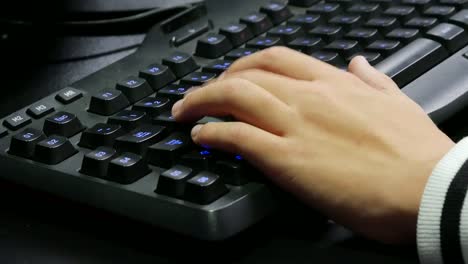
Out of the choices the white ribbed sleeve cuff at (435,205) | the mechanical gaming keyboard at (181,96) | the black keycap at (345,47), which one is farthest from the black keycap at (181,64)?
the white ribbed sleeve cuff at (435,205)

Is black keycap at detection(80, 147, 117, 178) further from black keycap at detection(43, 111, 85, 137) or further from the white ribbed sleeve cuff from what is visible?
the white ribbed sleeve cuff

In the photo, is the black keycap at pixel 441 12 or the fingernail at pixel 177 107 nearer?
the fingernail at pixel 177 107

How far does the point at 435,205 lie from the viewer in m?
0.48

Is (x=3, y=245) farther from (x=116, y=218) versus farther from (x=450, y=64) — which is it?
(x=450, y=64)

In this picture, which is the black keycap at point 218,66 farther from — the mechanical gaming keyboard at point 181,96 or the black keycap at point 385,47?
the black keycap at point 385,47

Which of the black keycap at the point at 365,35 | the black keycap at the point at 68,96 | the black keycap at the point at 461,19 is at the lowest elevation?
the black keycap at the point at 68,96

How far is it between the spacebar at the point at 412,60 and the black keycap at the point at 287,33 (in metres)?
0.09

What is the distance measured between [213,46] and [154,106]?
10 cm

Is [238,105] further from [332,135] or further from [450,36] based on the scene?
[450,36]

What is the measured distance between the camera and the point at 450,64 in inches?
24.6

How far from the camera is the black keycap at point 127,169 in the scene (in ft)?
1.69

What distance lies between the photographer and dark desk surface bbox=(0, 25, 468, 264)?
1.64 feet

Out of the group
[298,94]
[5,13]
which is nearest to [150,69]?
[298,94]

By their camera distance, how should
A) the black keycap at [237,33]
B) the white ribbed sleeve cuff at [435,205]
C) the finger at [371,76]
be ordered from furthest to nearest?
the black keycap at [237,33], the finger at [371,76], the white ribbed sleeve cuff at [435,205]
